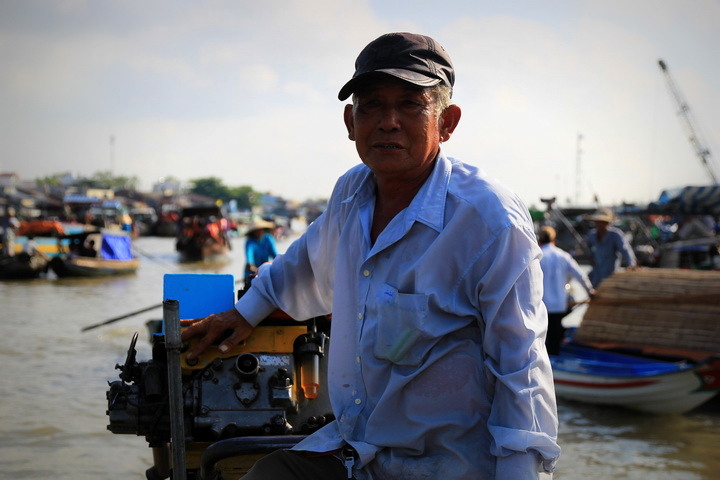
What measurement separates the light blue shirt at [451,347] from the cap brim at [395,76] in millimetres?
227

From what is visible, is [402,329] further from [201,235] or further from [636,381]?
[201,235]

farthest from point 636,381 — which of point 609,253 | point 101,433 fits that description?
point 101,433

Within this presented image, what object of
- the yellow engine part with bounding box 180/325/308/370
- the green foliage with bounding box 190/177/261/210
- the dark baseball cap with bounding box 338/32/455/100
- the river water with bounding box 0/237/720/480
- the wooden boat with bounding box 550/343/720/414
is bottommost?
the green foliage with bounding box 190/177/261/210

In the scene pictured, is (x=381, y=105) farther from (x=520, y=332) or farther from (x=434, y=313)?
(x=520, y=332)

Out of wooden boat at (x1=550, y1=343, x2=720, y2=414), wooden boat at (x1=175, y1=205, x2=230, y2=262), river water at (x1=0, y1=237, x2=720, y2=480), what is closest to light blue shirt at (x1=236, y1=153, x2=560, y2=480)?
river water at (x1=0, y1=237, x2=720, y2=480)

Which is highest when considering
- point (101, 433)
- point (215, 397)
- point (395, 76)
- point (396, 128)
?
point (395, 76)

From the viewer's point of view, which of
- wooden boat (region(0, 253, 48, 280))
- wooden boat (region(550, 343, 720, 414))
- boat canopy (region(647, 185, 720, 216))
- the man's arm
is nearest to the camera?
the man's arm

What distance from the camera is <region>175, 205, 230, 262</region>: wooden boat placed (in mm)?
36000

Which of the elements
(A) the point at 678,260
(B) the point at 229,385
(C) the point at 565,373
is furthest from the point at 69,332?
(A) the point at 678,260

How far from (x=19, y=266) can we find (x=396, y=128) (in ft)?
79.2

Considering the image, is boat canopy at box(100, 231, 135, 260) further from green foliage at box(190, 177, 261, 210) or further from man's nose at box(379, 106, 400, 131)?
green foliage at box(190, 177, 261, 210)

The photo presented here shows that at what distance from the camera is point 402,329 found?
5.81 feet

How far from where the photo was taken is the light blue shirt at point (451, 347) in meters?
1.69

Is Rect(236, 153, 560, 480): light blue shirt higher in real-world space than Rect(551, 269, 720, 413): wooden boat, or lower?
higher
